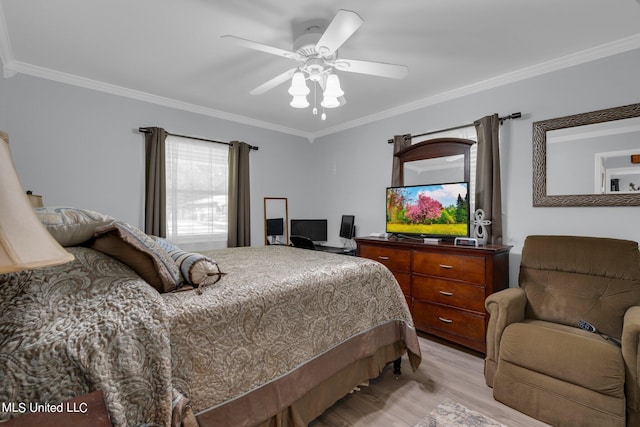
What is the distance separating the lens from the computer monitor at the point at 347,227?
427 cm

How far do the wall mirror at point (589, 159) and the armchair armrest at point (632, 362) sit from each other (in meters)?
1.24

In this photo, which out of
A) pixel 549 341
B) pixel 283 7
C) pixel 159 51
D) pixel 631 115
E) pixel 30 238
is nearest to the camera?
pixel 30 238

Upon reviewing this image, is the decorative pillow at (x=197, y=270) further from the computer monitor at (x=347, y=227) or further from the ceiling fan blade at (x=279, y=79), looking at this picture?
the computer monitor at (x=347, y=227)

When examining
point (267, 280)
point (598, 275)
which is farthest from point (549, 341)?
point (267, 280)

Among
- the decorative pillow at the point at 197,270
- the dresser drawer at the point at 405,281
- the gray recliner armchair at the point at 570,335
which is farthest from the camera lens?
the dresser drawer at the point at 405,281

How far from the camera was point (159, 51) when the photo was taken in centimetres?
246

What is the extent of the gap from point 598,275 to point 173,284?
2.80 meters

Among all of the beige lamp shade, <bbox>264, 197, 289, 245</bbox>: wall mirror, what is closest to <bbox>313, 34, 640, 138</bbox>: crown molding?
<bbox>264, 197, 289, 245</bbox>: wall mirror

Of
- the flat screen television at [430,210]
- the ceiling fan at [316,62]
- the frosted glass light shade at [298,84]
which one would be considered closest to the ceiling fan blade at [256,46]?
the ceiling fan at [316,62]

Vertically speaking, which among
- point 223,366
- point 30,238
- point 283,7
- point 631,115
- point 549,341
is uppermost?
point 283,7

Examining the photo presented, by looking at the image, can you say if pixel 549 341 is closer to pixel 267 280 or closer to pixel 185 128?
pixel 267 280

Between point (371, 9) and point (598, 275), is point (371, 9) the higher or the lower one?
the higher one

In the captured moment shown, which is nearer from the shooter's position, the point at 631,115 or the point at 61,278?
the point at 61,278

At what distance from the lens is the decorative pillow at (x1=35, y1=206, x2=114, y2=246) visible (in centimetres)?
111
